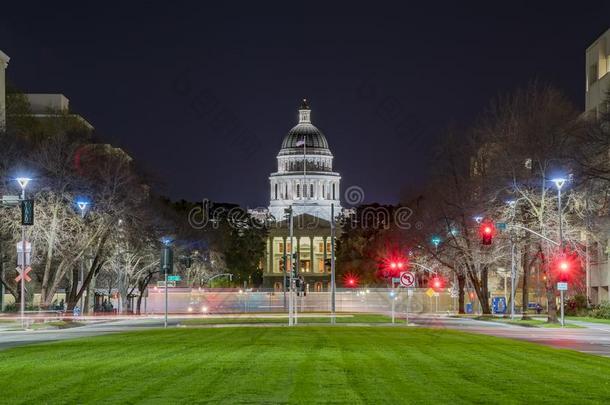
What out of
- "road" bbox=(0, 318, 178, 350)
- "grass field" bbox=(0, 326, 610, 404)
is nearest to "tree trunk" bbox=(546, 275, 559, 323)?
"road" bbox=(0, 318, 178, 350)

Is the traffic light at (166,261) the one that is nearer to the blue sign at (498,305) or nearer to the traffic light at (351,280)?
the blue sign at (498,305)

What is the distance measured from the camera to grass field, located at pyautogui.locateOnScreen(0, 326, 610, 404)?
1897 centimetres

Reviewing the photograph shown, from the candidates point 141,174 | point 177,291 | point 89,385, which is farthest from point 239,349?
point 177,291

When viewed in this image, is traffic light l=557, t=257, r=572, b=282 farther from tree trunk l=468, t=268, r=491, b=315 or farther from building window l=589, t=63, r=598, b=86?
building window l=589, t=63, r=598, b=86

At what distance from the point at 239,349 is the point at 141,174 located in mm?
58735

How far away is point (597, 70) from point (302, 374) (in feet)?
276

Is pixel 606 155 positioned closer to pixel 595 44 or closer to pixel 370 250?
pixel 595 44

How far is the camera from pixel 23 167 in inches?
2832

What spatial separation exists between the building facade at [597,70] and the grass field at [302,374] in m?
65.6

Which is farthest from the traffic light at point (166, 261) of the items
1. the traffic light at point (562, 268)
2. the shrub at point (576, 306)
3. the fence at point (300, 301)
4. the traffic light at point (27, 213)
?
the fence at point (300, 301)

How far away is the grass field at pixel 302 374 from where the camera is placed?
1897 centimetres

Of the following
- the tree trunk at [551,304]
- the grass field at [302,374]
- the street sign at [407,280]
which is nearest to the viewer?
the grass field at [302,374]

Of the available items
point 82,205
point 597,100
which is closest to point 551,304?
point 82,205

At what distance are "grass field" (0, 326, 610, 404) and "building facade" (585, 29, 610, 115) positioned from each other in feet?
215
